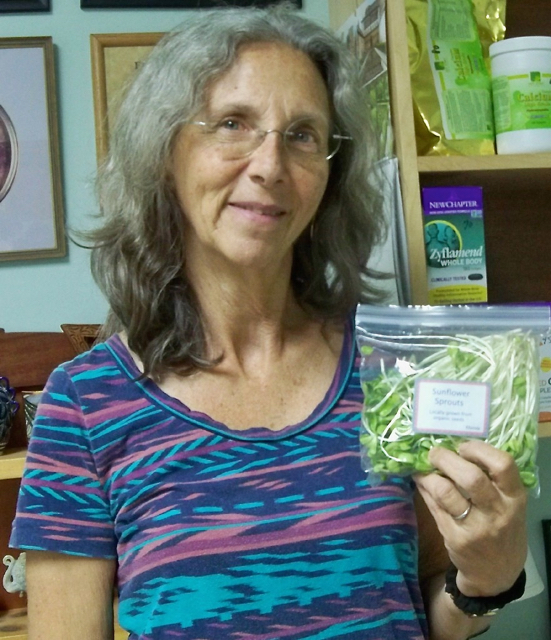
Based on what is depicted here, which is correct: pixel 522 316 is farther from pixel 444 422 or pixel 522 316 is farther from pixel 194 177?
pixel 194 177

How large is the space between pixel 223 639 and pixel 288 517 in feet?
0.46

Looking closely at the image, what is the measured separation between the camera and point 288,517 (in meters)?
0.77

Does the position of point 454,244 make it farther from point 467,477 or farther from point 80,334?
point 80,334

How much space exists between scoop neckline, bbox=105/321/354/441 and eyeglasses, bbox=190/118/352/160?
25 centimetres

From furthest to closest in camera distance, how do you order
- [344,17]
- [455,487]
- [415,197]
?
1. [344,17]
2. [415,197]
3. [455,487]

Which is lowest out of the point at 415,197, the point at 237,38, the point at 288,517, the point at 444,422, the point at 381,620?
the point at 381,620

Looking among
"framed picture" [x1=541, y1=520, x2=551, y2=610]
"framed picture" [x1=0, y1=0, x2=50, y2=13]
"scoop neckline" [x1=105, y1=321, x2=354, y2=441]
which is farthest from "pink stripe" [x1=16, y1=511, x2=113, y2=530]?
"framed picture" [x1=541, y1=520, x2=551, y2=610]

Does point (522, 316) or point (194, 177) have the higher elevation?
point (194, 177)

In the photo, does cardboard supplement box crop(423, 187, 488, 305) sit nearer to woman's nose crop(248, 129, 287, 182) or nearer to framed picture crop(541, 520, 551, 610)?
woman's nose crop(248, 129, 287, 182)

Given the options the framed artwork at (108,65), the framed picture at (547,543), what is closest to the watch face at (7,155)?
the framed artwork at (108,65)

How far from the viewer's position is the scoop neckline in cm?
80

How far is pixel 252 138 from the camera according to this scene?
0.78 metres

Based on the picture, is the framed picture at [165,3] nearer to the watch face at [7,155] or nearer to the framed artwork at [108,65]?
the framed artwork at [108,65]

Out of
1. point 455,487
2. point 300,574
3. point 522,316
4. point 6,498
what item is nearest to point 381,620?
point 300,574
